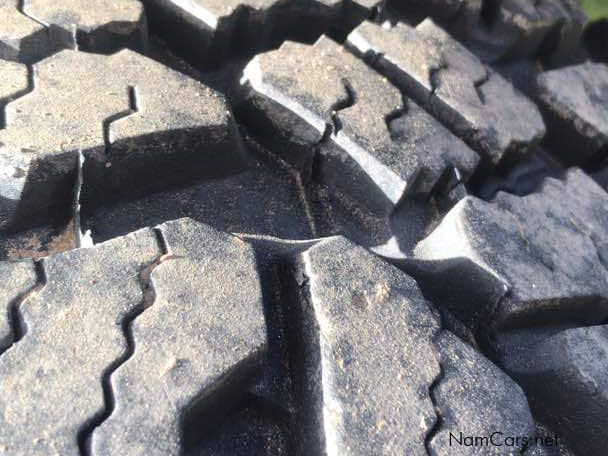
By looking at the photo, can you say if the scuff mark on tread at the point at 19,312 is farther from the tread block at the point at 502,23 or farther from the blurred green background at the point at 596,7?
the blurred green background at the point at 596,7

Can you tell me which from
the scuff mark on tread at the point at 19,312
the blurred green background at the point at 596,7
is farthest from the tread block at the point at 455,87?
the blurred green background at the point at 596,7

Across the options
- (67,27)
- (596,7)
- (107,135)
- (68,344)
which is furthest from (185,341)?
(596,7)

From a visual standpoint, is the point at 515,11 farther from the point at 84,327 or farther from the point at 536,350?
the point at 84,327

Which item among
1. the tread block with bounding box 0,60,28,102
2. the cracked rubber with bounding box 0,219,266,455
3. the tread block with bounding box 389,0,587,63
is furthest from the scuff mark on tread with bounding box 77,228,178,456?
the tread block with bounding box 389,0,587,63

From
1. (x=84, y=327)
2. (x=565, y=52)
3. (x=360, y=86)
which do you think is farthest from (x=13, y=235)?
(x=565, y=52)

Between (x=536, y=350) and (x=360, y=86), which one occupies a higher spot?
(x=360, y=86)

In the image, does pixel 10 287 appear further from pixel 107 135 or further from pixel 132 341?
pixel 107 135
